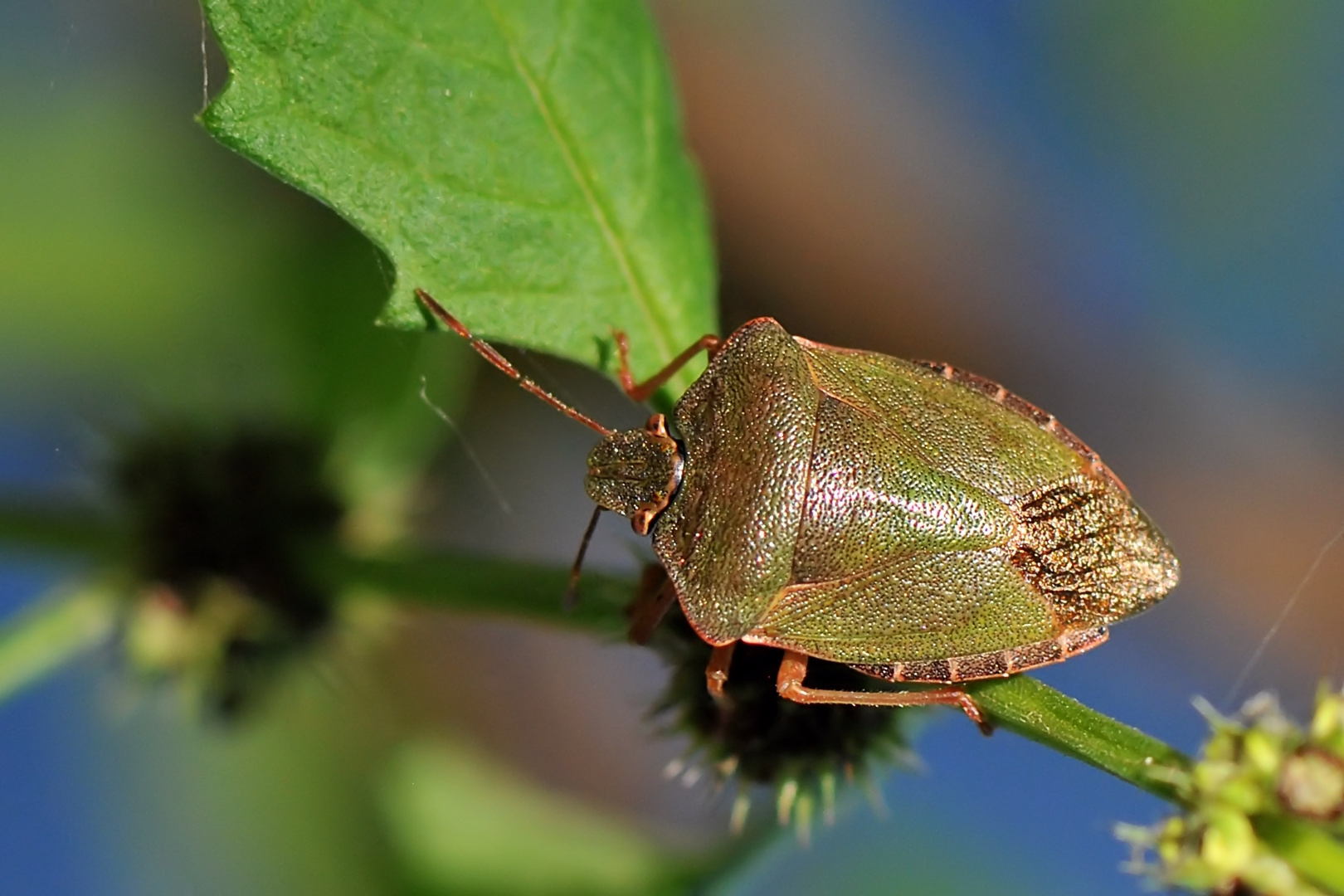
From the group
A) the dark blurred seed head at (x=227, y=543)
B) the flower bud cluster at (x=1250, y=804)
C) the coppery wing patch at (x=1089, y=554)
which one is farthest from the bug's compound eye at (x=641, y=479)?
the flower bud cluster at (x=1250, y=804)

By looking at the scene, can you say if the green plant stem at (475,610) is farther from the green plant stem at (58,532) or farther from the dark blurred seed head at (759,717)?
the dark blurred seed head at (759,717)

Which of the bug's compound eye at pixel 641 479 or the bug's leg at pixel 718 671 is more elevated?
the bug's compound eye at pixel 641 479

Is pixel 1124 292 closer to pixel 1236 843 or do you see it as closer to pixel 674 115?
pixel 674 115

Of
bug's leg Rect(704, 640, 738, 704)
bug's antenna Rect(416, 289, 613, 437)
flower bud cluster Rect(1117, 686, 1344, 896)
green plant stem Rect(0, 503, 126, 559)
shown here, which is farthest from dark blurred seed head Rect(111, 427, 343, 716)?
flower bud cluster Rect(1117, 686, 1344, 896)

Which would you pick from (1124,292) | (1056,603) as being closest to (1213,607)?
(1124,292)

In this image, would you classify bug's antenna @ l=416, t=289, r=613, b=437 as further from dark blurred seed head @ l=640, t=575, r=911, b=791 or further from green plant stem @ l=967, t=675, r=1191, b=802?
green plant stem @ l=967, t=675, r=1191, b=802
